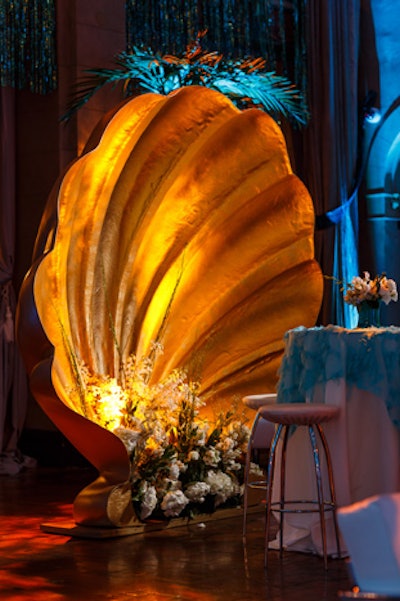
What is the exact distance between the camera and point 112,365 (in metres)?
7.02

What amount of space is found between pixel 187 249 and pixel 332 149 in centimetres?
248

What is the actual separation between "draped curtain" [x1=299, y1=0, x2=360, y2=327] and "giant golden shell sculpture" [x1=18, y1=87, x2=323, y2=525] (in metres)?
1.90

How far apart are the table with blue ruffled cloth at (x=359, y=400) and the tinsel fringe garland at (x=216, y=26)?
4651 millimetres

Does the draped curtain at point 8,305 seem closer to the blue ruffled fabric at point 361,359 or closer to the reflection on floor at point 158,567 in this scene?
the reflection on floor at point 158,567

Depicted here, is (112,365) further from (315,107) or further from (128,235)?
(315,107)

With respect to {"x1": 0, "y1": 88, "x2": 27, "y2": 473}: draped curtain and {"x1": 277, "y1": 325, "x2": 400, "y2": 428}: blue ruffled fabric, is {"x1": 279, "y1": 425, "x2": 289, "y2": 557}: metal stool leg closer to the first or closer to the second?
{"x1": 277, "y1": 325, "x2": 400, "y2": 428}: blue ruffled fabric

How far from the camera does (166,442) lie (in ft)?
21.4

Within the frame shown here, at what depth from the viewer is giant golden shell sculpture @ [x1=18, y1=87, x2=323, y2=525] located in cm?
683

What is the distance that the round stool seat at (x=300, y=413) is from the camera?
16.5ft

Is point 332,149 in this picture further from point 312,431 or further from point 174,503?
point 312,431

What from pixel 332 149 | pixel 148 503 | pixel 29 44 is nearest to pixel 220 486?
pixel 148 503

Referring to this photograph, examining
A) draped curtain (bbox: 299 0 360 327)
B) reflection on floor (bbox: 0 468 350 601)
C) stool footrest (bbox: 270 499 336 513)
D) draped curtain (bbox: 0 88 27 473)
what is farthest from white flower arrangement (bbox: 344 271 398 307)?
draped curtain (bbox: 0 88 27 473)

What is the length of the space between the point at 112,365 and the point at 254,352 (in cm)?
107

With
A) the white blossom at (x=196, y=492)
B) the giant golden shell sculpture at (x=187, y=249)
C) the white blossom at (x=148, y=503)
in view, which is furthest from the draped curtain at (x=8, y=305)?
the white blossom at (x=148, y=503)
